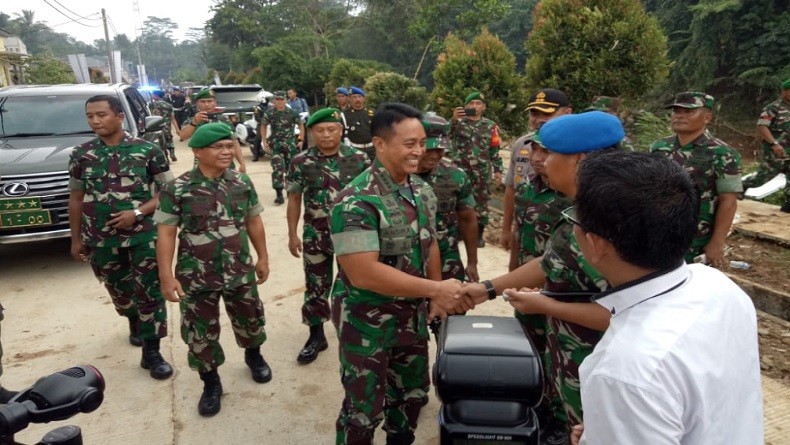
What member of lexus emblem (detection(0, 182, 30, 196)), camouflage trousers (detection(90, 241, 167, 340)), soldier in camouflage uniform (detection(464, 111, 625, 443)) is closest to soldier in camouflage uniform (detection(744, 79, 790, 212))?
soldier in camouflage uniform (detection(464, 111, 625, 443))

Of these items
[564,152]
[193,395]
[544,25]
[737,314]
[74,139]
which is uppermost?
[544,25]

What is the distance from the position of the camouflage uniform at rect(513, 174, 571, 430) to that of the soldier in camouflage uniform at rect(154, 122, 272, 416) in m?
1.61

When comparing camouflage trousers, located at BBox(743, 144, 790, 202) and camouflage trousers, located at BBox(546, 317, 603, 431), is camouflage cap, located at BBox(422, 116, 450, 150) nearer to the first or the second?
camouflage trousers, located at BBox(546, 317, 603, 431)

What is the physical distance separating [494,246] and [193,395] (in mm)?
3738

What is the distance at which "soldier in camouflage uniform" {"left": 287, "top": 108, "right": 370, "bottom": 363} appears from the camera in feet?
12.2

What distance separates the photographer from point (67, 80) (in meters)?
22.3

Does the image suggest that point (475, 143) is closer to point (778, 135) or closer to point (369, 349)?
point (778, 135)

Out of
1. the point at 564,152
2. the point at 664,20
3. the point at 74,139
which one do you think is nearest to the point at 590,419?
the point at 564,152

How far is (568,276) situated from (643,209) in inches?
38.3

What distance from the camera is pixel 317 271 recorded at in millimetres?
3762

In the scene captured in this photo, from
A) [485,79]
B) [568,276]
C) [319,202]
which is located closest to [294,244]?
[319,202]

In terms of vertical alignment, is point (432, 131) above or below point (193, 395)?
above

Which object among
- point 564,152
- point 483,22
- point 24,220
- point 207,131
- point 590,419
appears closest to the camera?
point 590,419

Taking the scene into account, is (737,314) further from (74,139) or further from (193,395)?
(74,139)
